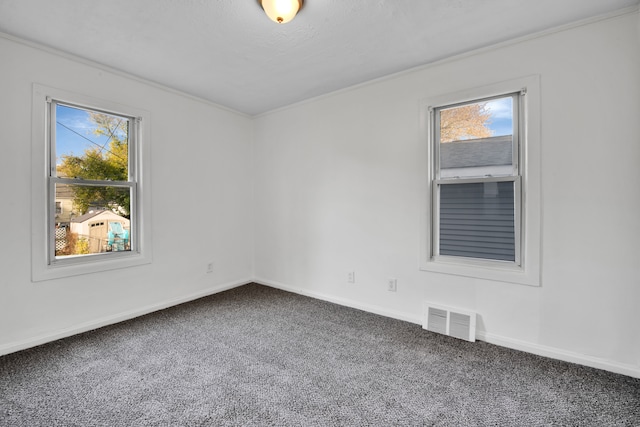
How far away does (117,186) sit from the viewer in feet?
9.95

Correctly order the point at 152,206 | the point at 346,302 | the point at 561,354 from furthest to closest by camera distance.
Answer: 1. the point at 346,302
2. the point at 152,206
3. the point at 561,354

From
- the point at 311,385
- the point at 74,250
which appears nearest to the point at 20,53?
the point at 74,250

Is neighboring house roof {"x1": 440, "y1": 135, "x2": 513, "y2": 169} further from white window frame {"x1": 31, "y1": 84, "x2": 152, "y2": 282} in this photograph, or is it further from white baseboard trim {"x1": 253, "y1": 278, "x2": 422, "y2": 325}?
white window frame {"x1": 31, "y1": 84, "x2": 152, "y2": 282}

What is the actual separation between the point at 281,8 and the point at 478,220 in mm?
2327

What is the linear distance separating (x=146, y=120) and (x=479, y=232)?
353 cm

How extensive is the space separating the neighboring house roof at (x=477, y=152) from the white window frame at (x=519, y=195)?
0.10 meters

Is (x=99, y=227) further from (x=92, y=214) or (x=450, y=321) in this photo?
(x=450, y=321)

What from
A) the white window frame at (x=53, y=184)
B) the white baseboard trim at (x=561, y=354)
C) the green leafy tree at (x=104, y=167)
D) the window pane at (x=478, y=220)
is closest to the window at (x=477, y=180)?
the window pane at (x=478, y=220)

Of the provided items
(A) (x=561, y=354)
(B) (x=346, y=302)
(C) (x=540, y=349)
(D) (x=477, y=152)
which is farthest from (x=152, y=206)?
(A) (x=561, y=354)

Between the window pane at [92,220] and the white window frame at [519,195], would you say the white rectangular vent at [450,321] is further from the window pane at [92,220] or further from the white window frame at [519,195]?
the window pane at [92,220]

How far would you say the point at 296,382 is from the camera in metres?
1.97

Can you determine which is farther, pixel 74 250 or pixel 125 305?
pixel 125 305

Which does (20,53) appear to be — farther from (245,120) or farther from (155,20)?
(245,120)

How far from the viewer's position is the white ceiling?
78.7 inches
